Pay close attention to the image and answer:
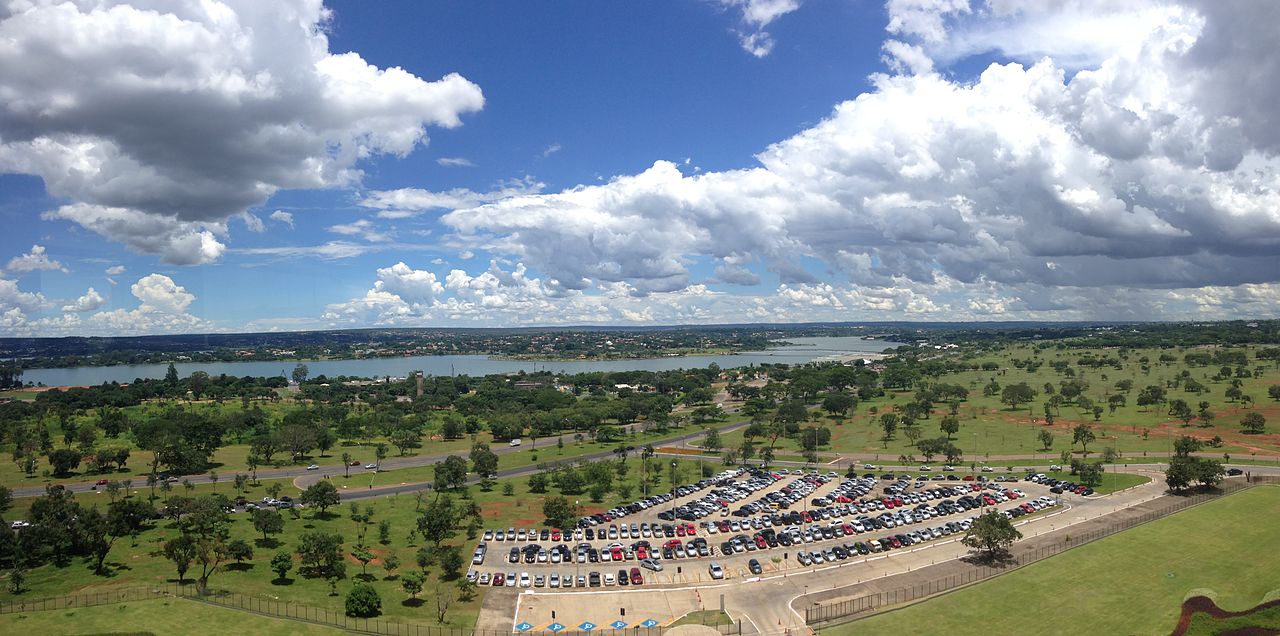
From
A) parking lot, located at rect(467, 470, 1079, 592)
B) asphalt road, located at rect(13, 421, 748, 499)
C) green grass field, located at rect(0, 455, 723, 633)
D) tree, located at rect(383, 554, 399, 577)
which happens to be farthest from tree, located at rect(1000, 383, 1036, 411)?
tree, located at rect(383, 554, 399, 577)

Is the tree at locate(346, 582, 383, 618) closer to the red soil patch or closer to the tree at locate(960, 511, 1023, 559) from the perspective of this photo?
the tree at locate(960, 511, 1023, 559)

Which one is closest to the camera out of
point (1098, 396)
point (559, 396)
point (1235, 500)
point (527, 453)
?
point (1235, 500)

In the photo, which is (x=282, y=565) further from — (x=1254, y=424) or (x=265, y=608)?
(x=1254, y=424)

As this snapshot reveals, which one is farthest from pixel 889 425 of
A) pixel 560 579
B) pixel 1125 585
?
pixel 560 579

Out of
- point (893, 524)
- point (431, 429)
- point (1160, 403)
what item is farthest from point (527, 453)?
point (1160, 403)

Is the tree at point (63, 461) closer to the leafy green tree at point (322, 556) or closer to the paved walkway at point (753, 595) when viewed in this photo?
the leafy green tree at point (322, 556)

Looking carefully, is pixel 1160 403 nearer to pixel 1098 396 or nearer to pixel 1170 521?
pixel 1098 396
